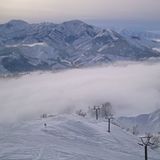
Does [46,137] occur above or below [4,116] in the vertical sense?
above

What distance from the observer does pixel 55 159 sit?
194 ft

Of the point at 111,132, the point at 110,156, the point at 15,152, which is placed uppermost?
the point at 15,152

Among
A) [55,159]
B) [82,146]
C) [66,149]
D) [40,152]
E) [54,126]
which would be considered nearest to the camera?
[55,159]

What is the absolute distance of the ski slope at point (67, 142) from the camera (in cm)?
6284

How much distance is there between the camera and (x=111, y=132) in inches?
3679

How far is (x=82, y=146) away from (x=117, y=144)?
1008 cm

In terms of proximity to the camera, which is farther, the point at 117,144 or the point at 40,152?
the point at 117,144

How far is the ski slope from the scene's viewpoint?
2474 inches

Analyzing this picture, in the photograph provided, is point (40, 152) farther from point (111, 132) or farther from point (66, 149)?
point (111, 132)

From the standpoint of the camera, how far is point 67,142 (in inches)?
3014

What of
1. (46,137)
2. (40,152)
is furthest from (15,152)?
(46,137)

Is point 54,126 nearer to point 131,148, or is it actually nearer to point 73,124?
point 73,124

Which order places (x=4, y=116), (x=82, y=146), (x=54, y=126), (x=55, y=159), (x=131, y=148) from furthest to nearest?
(x=4, y=116)
(x=54, y=126)
(x=131, y=148)
(x=82, y=146)
(x=55, y=159)

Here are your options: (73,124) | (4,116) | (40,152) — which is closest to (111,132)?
(73,124)
